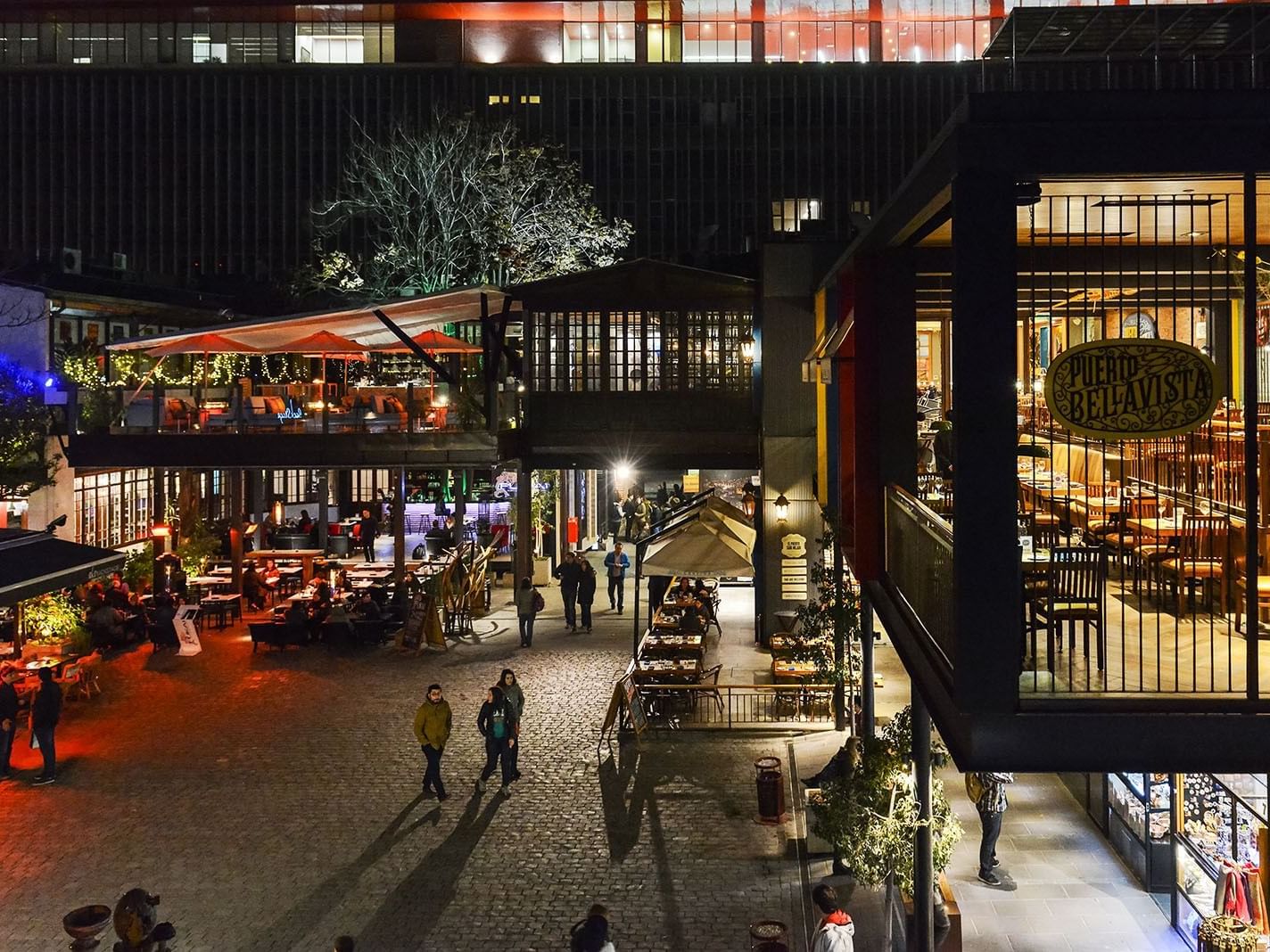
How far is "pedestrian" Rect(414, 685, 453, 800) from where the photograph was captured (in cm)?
1373

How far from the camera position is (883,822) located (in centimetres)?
937

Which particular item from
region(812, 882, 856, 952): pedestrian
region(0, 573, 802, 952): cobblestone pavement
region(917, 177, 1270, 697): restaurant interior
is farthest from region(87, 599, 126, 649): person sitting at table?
region(812, 882, 856, 952): pedestrian

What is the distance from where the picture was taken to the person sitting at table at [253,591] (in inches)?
1027

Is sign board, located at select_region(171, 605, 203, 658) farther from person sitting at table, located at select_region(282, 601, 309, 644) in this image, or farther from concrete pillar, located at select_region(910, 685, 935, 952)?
concrete pillar, located at select_region(910, 685, 935, 952)

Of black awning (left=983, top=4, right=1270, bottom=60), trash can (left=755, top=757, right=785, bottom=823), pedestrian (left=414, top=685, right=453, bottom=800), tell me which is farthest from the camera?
pedestrian (left=414, top=685, right=453, bottom=800)

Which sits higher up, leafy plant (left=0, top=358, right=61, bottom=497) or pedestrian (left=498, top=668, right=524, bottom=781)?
leafy plant (left=0, top=358, right=61, bottom=497)

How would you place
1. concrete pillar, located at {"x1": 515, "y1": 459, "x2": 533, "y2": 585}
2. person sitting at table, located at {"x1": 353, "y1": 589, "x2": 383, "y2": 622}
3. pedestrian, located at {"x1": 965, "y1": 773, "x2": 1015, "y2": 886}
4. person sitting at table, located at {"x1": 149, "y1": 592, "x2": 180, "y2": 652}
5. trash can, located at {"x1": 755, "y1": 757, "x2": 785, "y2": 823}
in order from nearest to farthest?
1. pedestrian, located at {"x1": 965, "y1": 773, "x2": 1015, "y2": 886}
2. trash can, located at {"x1": 755, "y1": 757, "x2": 785, "y2": 823}
3. person sitting at table, located at {"x1": 149, "y1": 592, "x2": 180, "y2": 652}
4. person sitting at table, located at {"x1": 353, "y1": 589, "x2": 383, "y2": 622}
5. concrete pillar, located at {"x1": 515, "y1": 459, "x2": 533, "y2": 585}

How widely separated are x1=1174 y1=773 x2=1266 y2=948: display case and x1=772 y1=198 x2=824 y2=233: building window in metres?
44.2

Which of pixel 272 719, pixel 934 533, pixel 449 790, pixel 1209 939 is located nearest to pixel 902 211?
pixel 934 533

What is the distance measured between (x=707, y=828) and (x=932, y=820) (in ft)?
13.2

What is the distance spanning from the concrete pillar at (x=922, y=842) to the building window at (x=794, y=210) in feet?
149

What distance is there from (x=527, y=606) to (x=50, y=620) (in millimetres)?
8655

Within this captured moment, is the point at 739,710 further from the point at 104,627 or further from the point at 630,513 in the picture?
the point at 630,513

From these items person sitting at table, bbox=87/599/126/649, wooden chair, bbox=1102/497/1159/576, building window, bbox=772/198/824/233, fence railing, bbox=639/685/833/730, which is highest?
building window, bbox=772/198/824/233
